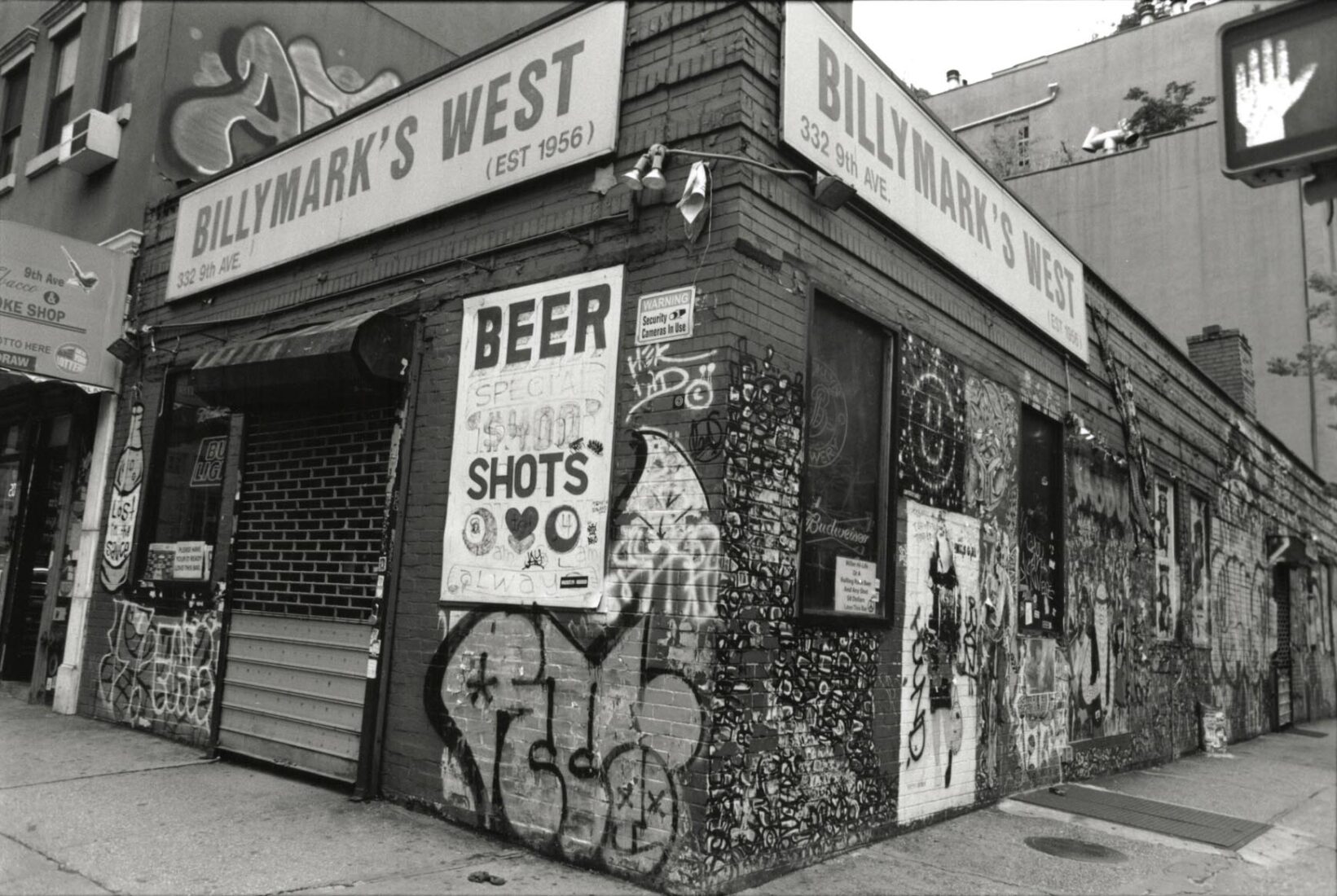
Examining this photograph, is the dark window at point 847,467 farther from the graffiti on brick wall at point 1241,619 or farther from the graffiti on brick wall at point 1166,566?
the graffiti on brick wall at point 1241,619

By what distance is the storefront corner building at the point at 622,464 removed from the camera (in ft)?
17.1

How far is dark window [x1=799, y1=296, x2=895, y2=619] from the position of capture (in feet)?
19.2

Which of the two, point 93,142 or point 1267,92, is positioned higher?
point 93,142

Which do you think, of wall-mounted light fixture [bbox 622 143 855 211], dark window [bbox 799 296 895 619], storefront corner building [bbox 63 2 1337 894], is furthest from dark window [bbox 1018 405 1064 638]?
wall-mounted light fixture [bbox 622 143 855 211]

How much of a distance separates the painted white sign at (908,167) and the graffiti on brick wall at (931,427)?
2.84ft

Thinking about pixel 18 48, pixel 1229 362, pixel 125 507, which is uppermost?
pixel 18 48

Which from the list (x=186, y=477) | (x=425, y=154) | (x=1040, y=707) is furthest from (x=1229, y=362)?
(x=186, y=477)

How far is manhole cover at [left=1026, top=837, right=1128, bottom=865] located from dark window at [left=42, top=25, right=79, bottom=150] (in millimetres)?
12176

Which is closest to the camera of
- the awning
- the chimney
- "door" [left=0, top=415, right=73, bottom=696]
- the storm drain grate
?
the awning

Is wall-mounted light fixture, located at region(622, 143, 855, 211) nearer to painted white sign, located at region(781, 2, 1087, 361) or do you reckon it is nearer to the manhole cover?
painted white sign, located at region(781, 2, 1087, 361)

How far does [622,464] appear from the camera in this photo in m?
5.45

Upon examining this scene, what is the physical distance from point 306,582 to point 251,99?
596 cm

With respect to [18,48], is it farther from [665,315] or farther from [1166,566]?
[1166,566]

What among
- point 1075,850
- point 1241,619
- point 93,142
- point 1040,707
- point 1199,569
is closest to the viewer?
point 1075,850
